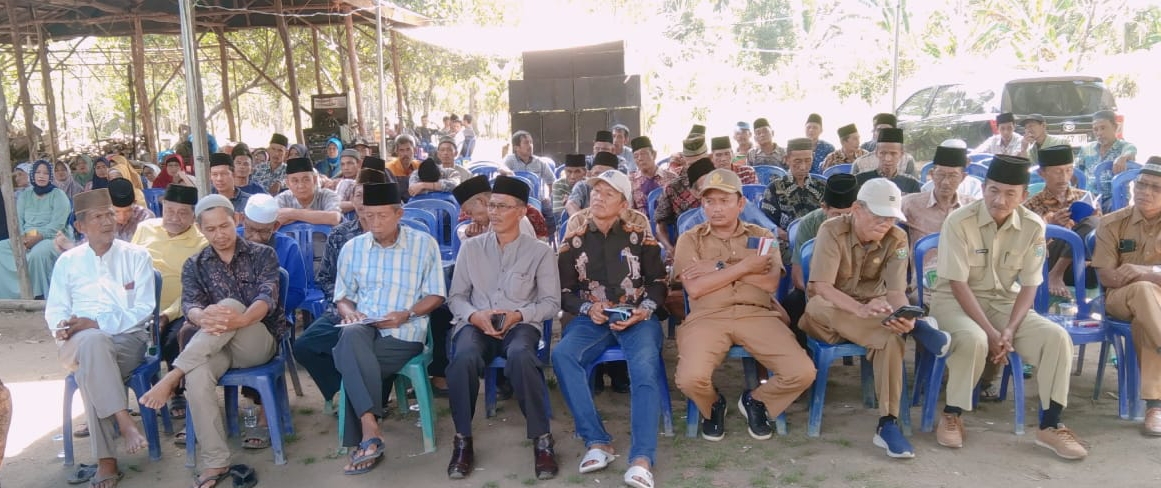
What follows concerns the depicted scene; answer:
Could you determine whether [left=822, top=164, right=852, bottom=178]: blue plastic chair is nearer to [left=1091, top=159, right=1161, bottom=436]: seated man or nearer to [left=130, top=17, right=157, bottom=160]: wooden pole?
[left=1091, top=159, right=1161, bottom=436]: seated man

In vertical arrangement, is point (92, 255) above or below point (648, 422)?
above

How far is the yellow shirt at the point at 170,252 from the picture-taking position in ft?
14.1

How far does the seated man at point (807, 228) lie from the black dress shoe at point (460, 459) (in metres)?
1.79

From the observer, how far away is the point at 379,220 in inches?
154

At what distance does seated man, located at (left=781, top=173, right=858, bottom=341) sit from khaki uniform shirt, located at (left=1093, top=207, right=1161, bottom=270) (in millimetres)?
1271

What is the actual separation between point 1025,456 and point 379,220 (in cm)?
318

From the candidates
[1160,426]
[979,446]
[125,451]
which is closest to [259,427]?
[125,451]

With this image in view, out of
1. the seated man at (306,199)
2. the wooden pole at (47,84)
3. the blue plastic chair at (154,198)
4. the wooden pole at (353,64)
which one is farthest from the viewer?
the wooden pole at (353,64)

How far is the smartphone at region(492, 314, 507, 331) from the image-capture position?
12.5 feet

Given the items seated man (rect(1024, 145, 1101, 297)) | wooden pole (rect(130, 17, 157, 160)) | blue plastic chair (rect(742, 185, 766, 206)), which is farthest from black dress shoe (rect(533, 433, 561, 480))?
wooden pole (rect(130, 17, 157, 160))

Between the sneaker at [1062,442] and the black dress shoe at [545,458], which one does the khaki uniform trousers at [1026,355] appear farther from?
the black dress shoe at [545,458]

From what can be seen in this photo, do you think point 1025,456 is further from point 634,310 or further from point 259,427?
point 259,427

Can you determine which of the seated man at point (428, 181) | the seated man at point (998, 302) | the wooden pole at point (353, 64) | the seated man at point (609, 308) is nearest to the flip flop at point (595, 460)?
the seated man at point (609, 308)

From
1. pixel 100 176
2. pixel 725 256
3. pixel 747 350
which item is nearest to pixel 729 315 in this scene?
pixel 747 350
